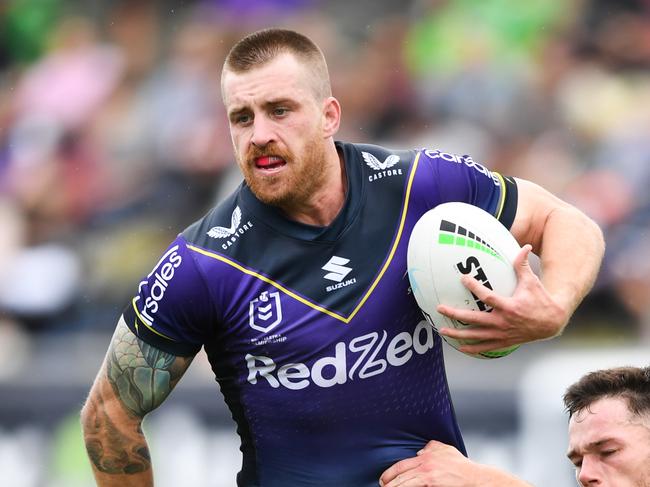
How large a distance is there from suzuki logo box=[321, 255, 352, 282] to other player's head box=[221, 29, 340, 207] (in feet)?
0.87

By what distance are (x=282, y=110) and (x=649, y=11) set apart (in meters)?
6.92

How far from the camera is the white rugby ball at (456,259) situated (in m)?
4.18

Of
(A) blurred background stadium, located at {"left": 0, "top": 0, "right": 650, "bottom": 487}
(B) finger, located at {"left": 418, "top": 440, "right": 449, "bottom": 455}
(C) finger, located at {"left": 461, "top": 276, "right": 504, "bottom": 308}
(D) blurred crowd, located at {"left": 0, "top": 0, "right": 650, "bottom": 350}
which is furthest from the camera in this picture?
(D) blurred crowd, located at {"left": 0, "top": 0, "right": 650, "bottom": 350}

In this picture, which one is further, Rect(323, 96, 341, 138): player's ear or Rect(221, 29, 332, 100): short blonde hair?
Rect(323, 96, 341, 138): player's ear

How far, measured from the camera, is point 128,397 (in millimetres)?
4680

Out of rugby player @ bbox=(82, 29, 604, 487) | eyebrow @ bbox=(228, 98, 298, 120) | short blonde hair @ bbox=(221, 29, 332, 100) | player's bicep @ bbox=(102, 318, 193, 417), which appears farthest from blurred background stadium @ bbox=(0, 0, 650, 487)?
eyebrow @ bbox=(228, 98, 298, 120)

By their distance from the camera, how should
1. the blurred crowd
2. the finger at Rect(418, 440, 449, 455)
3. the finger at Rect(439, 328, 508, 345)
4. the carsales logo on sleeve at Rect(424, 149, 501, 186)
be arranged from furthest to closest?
the blurred crowd → the carsales logo on sleeve at Rect(424, 149, 501, 186) → the finger at Rect(418, 440, 449, 455) → the finger at Rect(439, 328, 508, 345)

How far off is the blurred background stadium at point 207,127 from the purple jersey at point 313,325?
3972 millimetres

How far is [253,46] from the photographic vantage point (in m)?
4.51

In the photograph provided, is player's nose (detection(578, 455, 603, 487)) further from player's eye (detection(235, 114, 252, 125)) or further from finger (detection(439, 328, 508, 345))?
player's eye (detection(235, 114, 252, 125))

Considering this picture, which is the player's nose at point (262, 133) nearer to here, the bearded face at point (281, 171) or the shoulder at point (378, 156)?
the bearded face at point (281, 171)

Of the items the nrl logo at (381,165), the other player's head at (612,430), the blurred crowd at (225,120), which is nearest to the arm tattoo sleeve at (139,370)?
the nrl logo at (381,165)

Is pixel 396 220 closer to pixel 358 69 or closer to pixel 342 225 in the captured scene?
pixel 342 225

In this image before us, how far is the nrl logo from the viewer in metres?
4.69
